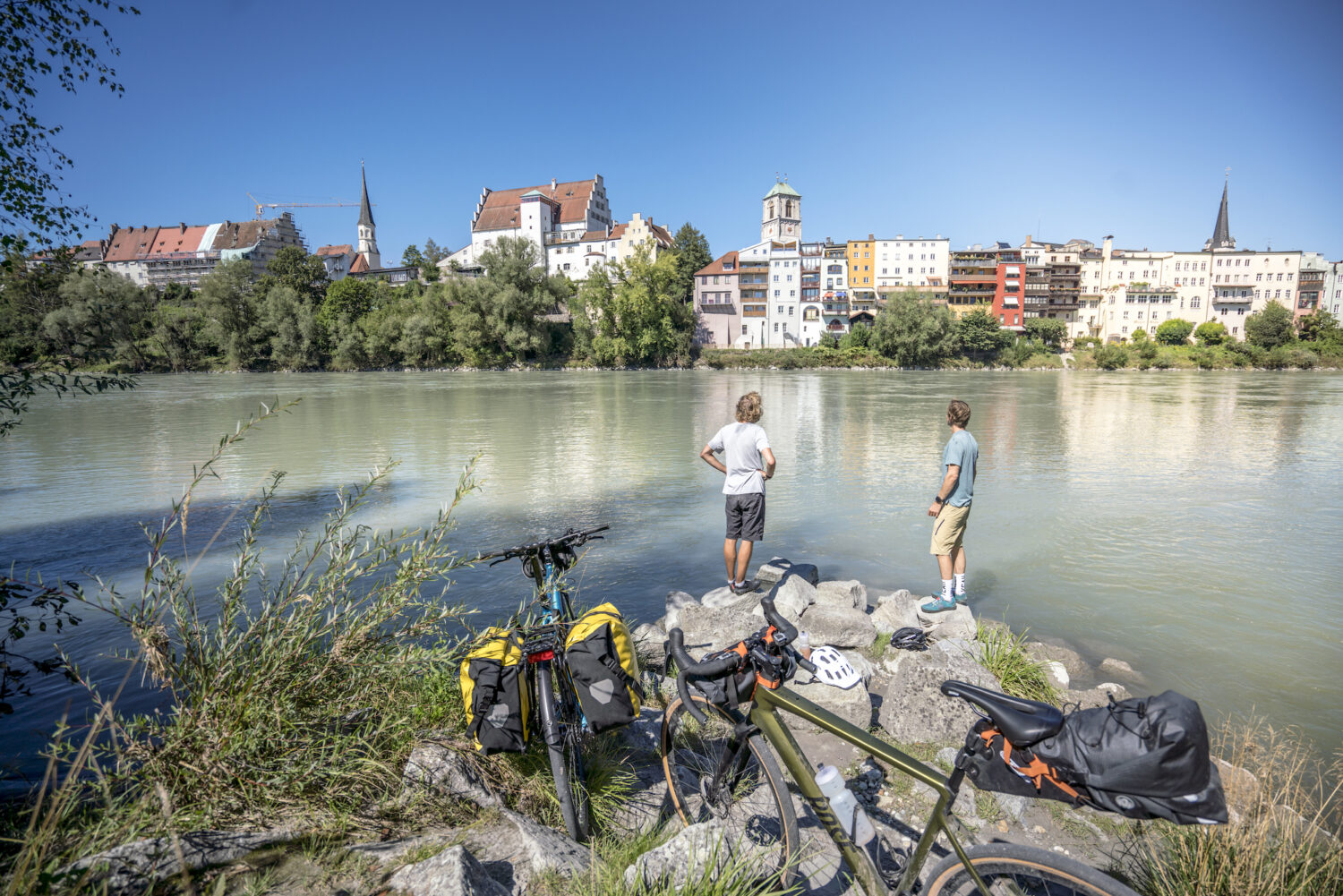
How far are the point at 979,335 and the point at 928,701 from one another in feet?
268

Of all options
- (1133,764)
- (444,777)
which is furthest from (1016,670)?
(444,777)

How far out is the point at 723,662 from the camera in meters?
2.61

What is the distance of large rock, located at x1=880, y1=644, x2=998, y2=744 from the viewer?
430cm

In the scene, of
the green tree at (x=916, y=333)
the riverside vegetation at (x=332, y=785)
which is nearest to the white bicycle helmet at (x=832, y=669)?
the riverside vegetation at (x=332, y=785)

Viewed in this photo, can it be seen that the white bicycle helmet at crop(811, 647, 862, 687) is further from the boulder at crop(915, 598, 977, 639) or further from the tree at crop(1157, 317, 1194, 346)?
the tree at crop(1157, 317, 1194, 346)

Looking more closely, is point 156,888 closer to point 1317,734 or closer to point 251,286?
point 1317,734

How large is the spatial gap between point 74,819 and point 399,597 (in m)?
1.50

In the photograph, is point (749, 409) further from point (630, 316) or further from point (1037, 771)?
point (630, 316)

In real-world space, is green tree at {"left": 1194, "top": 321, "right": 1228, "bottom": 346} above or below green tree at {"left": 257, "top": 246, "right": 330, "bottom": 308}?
below

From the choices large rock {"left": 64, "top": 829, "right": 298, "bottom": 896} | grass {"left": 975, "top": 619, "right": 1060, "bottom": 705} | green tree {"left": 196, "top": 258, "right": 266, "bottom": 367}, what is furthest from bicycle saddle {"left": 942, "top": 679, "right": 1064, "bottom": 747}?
green tree {"left": 196, "top": 258, "right": 266, "bottom": 367}

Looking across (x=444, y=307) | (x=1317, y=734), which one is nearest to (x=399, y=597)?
(x=1317, y=734)

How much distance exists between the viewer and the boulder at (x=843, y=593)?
259 inches

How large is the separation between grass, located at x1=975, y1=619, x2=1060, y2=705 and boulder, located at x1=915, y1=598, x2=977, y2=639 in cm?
43

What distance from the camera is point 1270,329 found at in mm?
86688
